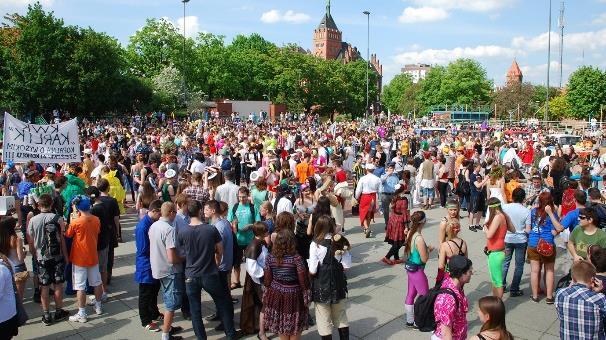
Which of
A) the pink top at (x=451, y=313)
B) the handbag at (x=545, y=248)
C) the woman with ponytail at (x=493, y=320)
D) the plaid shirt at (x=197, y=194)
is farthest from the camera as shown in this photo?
the plaid shirt at (x=197, y=194)

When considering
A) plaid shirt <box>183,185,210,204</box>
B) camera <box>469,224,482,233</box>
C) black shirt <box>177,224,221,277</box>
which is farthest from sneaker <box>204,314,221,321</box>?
camera <box>469,224,482,233</box>

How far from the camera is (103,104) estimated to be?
Result: 134 ft

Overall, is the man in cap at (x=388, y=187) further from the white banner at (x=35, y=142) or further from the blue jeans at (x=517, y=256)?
the white banner at (x=35, y=142)

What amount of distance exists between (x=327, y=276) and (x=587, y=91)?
59.8 metres

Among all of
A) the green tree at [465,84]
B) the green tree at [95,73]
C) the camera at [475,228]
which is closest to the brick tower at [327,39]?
the green tree at [465,84]

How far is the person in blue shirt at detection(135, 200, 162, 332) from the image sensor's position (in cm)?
581

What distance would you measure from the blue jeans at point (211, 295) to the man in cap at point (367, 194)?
5.30 metres

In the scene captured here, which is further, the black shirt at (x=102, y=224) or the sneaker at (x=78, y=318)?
the black shirt at (x=102, y=224)

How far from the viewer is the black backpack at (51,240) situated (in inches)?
233

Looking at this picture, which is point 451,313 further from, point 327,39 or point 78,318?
point 327,39

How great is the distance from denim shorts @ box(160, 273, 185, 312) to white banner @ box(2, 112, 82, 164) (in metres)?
6.01

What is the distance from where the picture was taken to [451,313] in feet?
12.7

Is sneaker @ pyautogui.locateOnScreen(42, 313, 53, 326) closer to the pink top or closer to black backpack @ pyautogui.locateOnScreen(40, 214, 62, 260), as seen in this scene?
black backpack @ pyautogui.locateOnScreen(40, 214, 62, 260)

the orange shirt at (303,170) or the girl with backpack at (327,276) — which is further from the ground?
the orange shirt at (303,170)
